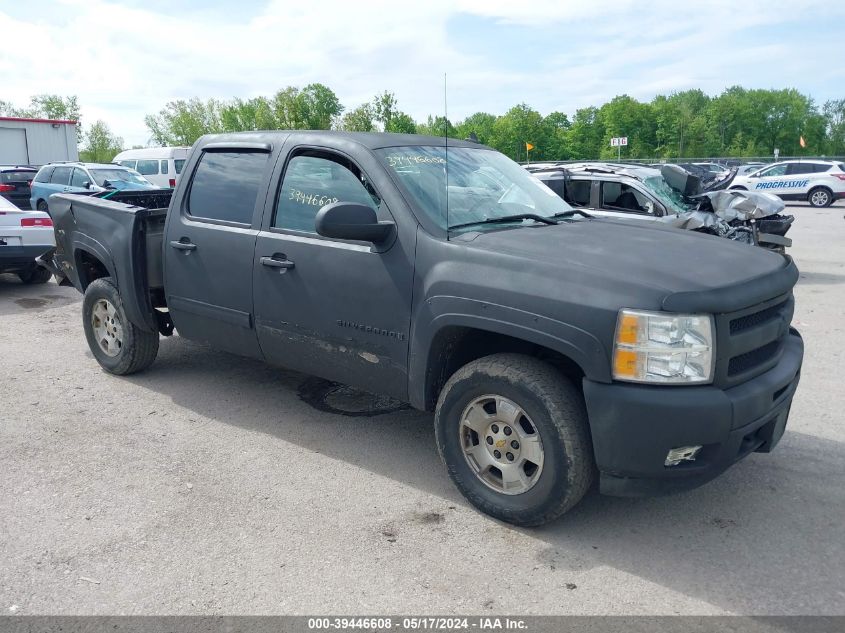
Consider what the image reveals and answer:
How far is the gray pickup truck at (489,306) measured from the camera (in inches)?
125

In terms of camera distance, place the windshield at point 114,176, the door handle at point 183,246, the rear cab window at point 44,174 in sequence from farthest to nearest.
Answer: the rear cab window at point 44,174 < the windshield at point 114,176 < the door handle at point 183,246

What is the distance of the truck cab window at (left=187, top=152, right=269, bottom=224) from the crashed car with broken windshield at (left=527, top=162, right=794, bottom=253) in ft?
18.9

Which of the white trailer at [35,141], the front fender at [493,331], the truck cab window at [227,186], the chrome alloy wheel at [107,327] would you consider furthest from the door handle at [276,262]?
the white trailer at [35,141]

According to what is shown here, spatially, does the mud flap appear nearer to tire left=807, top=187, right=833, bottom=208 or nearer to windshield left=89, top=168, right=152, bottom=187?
windshield left=89, top=168, right=152, bottom=187

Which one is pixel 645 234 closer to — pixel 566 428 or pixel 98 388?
pixel 566 428

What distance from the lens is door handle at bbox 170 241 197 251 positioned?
16.4ft

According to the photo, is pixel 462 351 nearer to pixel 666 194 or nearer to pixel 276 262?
pixel 276 262

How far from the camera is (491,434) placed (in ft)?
12.1

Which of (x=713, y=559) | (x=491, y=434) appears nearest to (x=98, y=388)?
(x=491, y=434)

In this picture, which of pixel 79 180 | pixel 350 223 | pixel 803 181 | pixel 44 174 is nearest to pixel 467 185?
pixel 350 223

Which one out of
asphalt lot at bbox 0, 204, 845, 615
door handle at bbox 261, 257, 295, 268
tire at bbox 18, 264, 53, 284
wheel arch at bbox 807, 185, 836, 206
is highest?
door handle at bbox 261, 257, 295, 268

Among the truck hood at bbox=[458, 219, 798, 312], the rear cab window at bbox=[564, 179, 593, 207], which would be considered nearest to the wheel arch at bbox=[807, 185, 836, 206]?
the rear cab window at bbox=[564, 179, 593, 207]

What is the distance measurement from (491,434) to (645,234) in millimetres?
1460

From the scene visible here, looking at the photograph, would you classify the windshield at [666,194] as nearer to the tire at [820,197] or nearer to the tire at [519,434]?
the tire at [519,434]
